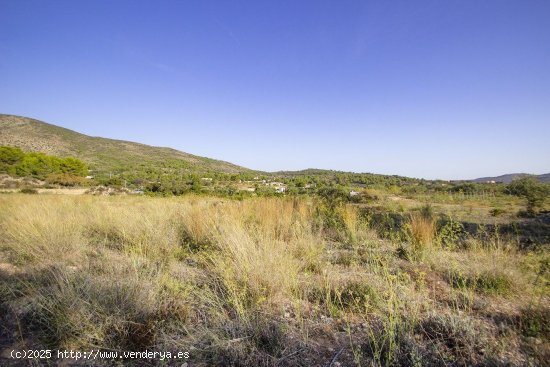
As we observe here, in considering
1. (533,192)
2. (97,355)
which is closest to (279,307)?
(97,355)

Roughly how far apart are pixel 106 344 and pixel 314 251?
266 cm

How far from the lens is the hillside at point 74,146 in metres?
46.4

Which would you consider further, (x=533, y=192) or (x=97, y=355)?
(x=533, y=192)

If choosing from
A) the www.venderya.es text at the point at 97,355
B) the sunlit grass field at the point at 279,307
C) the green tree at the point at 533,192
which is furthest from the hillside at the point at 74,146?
the green tree at the point at 533,192

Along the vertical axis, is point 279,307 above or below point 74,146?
below

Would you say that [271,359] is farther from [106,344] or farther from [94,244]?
[94,244]

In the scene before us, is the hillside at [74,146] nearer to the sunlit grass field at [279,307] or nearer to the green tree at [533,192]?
the sunlit grass field at [279,307]

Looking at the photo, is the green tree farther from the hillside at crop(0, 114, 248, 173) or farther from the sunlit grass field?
the hillside at crop(0, 114, 248, 173)

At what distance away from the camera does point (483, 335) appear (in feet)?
6.56

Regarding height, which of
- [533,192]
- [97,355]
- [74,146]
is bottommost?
[97,355]

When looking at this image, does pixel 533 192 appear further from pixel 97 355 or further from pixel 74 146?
pixel 74 146

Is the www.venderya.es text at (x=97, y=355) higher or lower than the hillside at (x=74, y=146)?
lower

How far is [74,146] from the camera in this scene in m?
52.8

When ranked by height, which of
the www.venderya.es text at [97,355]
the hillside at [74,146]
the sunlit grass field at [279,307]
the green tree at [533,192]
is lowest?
the www.venderya.es text at [97,355]
